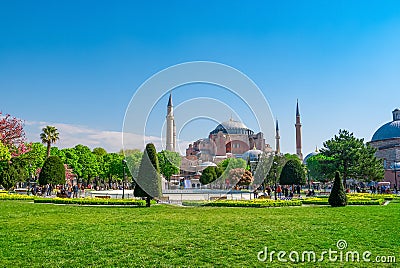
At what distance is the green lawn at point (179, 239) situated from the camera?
7.28 meters

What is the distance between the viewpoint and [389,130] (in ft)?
209

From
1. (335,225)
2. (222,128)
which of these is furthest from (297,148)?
(335,225)

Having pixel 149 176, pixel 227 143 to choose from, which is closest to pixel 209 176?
pixel 149 176

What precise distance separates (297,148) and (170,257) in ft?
259

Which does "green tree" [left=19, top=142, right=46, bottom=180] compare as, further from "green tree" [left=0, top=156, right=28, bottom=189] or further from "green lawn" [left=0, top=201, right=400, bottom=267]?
"green lawn" [left=0, top=201, right=400, bottom=267]

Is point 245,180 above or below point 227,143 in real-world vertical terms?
below

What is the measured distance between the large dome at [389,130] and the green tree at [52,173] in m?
53.9

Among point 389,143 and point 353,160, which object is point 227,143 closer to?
point 389,143

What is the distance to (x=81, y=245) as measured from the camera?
838 centimetres

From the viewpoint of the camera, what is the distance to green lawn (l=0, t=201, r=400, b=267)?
23.9ft

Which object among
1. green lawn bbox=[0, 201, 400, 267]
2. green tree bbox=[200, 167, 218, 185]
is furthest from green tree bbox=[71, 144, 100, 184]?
green lawn bbox=[0, 201, 400, 267]

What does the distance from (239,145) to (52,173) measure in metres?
65.0

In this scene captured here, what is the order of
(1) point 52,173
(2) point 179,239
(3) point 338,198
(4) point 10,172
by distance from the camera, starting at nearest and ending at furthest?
(2) point 179,239
(3) point 338,198
(1) point 52,173
(4) point 10,172

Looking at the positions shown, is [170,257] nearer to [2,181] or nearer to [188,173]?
[2,181]
